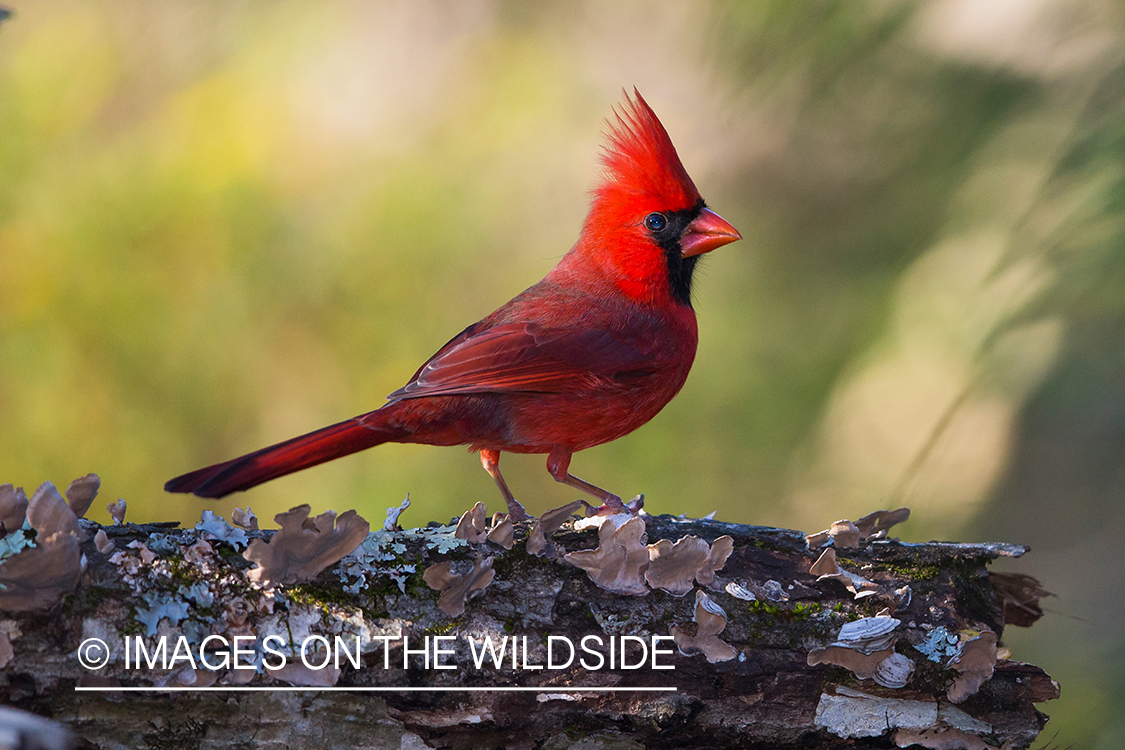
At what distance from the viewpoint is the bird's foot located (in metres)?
2.13

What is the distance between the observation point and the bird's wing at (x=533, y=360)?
2.20m

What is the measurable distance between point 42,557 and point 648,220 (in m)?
1.68

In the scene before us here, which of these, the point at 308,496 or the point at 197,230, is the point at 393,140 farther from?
the point at 308,496

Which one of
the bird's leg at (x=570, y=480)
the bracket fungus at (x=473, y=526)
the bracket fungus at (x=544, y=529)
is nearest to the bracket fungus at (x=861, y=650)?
the bracket fungus at (x=544, y=529)

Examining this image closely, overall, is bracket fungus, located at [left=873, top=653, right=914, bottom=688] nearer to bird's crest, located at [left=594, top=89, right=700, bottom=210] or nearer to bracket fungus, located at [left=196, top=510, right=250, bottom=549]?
bracket fungus, located at [left=196, top=510, right=250, bottom=549]

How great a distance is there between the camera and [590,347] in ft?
7.63

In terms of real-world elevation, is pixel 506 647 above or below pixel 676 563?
below

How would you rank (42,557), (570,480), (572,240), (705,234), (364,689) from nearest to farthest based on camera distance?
1. (42,557)
2. (364,689)
3. (570,480)
4. (705,234)
5. (572,240)

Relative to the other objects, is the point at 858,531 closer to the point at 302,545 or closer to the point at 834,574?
the point at 834,574

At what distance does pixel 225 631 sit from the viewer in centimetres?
150

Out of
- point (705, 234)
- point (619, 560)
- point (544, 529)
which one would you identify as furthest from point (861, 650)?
point (705, 234)

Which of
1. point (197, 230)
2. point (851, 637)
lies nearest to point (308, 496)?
point (197, 230)

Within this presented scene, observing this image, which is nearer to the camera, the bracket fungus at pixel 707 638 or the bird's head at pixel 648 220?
the bracket fungus at pixel 707 638

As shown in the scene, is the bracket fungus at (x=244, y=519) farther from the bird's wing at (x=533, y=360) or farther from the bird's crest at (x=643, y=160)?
the bird's crest at (x=643, y=160)
